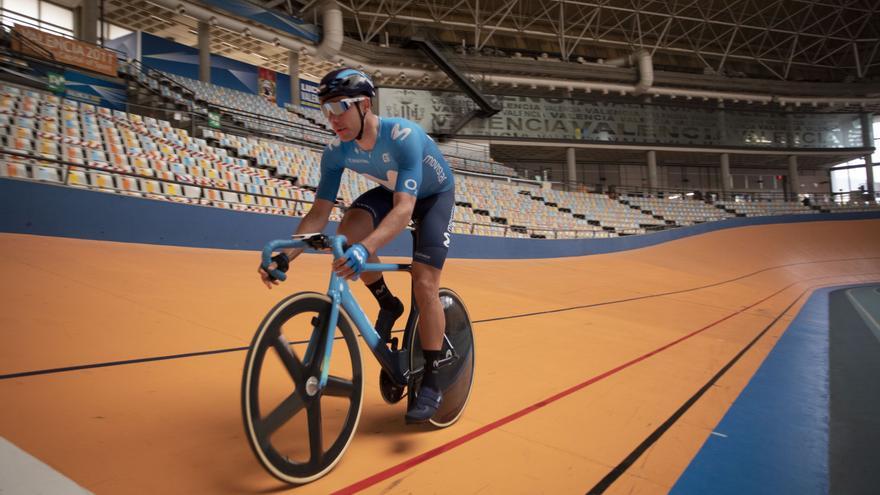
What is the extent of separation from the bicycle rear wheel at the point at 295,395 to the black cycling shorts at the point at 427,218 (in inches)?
18.8

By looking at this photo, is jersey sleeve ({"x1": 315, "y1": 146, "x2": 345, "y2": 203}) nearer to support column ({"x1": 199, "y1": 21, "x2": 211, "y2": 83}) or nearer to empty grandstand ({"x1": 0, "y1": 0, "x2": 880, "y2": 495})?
empty grandstand ({"x1": 0, "y1": 0, "x2": 880, "y2": 495})

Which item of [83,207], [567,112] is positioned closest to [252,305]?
[83,207]

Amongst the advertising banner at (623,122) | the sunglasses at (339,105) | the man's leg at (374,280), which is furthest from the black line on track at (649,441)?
the advertising banner at (623,122)

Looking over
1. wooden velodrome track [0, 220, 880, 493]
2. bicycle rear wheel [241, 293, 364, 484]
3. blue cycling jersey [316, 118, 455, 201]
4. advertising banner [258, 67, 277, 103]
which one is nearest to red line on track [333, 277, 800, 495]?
wooden velodrome track [0, 220, 880, 493]

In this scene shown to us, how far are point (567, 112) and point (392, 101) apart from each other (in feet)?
32.9

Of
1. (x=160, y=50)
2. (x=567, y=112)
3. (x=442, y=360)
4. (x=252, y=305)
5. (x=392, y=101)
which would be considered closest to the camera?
(x=442, y=360)

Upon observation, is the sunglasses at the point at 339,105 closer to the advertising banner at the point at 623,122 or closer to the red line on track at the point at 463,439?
the red line on track at the point at 463,439

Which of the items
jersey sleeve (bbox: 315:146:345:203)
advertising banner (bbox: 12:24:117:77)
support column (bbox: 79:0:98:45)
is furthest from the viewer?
support column (bbox: 79:0:98:45)

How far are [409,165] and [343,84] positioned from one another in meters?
0.39

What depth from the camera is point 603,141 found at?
25438 millimetres

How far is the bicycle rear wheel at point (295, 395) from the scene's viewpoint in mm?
1260

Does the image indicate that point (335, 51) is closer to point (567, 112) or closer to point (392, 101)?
point (392, 101)

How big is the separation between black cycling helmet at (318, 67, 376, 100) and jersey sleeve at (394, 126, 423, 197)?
252 millimetres

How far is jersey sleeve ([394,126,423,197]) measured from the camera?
1.75 metres
